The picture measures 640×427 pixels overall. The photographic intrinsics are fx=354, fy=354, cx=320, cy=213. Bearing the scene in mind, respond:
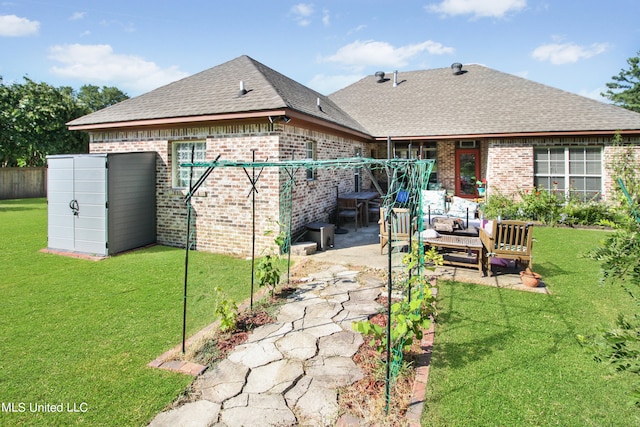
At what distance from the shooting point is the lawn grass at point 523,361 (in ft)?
9.70

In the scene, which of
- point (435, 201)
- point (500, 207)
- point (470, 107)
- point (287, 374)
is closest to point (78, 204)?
point (287, 374)

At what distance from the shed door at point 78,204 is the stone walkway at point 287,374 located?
5561 mm

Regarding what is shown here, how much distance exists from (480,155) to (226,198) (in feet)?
37.9

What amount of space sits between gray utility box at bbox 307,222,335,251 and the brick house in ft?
1.32

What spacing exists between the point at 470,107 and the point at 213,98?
11.1 metres

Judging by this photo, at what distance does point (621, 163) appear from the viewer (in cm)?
1181

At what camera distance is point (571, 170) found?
12.7 meters

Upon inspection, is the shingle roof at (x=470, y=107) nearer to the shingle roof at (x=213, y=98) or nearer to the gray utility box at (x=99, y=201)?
Answer: the shingle roof at (x=213, y=98)

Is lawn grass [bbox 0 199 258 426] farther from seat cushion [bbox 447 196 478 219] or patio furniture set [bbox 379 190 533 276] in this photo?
seat cushion [bbox 447 196 478 219]

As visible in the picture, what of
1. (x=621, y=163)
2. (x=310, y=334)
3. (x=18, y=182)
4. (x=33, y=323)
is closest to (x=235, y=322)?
(x=310, y=334)

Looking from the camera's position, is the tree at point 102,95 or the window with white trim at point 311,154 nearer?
the window with white trim at point 311,154

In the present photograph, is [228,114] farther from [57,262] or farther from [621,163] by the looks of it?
[621,163]

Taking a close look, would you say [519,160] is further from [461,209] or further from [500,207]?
[461,209]

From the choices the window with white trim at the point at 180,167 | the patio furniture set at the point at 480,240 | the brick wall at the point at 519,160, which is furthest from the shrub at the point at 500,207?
the window with white trim at the point at 180,167
